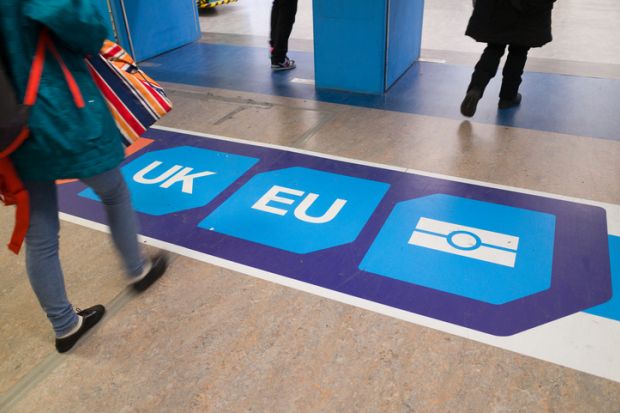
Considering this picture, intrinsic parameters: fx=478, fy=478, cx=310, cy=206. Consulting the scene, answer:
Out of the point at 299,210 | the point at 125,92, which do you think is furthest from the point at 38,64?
the point at 299,210

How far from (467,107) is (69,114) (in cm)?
280

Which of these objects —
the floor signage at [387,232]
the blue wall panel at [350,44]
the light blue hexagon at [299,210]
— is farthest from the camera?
the blue wall panel at [350,44]

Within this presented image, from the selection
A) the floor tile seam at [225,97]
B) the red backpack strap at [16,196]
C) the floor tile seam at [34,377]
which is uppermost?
the red backpack strap at [16,196]

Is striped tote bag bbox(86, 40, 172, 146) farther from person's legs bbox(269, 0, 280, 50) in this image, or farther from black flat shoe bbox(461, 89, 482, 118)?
person's legs bbox(269, 0, 280, 50)

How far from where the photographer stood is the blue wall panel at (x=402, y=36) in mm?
4047

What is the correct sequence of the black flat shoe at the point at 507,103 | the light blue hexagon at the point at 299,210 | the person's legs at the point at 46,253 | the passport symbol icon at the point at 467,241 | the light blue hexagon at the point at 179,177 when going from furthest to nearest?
the black flat shoe at the point at 507,103 → the light blue hexagon at the point at 179,177 → the light blue hexagon at the point at 299,210 → the passport symbol icon at the point at 467,241 → the person's legs at the point at 46,253

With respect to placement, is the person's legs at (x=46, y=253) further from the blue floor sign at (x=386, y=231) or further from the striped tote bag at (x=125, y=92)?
the blue floor sign at (x=386, y=231)

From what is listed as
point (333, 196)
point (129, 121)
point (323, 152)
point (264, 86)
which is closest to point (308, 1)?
point (264, 86)

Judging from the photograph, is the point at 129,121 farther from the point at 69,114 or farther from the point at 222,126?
the point at 222,126

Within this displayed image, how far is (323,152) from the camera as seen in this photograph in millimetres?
3152

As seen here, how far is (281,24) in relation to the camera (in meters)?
4.55

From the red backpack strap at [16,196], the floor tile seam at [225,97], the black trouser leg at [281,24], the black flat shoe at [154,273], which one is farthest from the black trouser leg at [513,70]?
the red backpack strap at [16,196]

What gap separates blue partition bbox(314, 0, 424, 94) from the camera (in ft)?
12.8

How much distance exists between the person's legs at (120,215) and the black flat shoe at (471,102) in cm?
252
